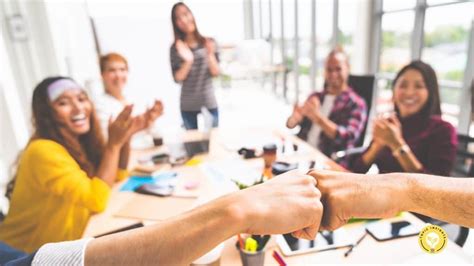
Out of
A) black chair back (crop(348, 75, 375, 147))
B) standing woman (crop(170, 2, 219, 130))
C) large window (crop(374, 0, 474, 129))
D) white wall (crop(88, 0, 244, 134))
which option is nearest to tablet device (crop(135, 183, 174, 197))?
white wall (crop(88, 0, 244, 134))

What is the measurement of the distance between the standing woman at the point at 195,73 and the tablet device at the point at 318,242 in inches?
63.2

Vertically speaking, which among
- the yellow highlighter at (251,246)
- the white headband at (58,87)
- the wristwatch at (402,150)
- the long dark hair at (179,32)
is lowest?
the yellow highlighter at (251,246)

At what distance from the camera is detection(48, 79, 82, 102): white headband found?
46.1 inches

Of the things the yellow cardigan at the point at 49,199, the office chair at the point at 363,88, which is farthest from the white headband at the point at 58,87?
the office chair at the point at 363,88

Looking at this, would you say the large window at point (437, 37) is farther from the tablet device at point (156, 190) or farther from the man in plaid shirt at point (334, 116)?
the tablet device at point (156, 190)

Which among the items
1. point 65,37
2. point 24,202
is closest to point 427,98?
point 24,202

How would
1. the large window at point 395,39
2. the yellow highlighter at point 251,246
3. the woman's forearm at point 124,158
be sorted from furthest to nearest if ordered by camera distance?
1. the large window at point 395,39
2. the woman's forearm at point 124,158
3. the yellow highlighter at point 251,246

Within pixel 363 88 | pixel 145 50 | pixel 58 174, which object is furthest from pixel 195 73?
pixel 58 174

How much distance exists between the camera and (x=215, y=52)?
97.7 inches

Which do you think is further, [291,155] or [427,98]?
[291,155]

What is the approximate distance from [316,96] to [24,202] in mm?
1711

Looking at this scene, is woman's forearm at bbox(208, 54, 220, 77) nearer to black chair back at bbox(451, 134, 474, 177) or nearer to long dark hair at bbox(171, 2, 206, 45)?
long dark hair at bbox(171, 2, 206, 45)

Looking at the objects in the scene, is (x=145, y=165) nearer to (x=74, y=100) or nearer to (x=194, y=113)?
(x=74, y=100)

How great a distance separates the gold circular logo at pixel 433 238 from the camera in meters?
0.58
